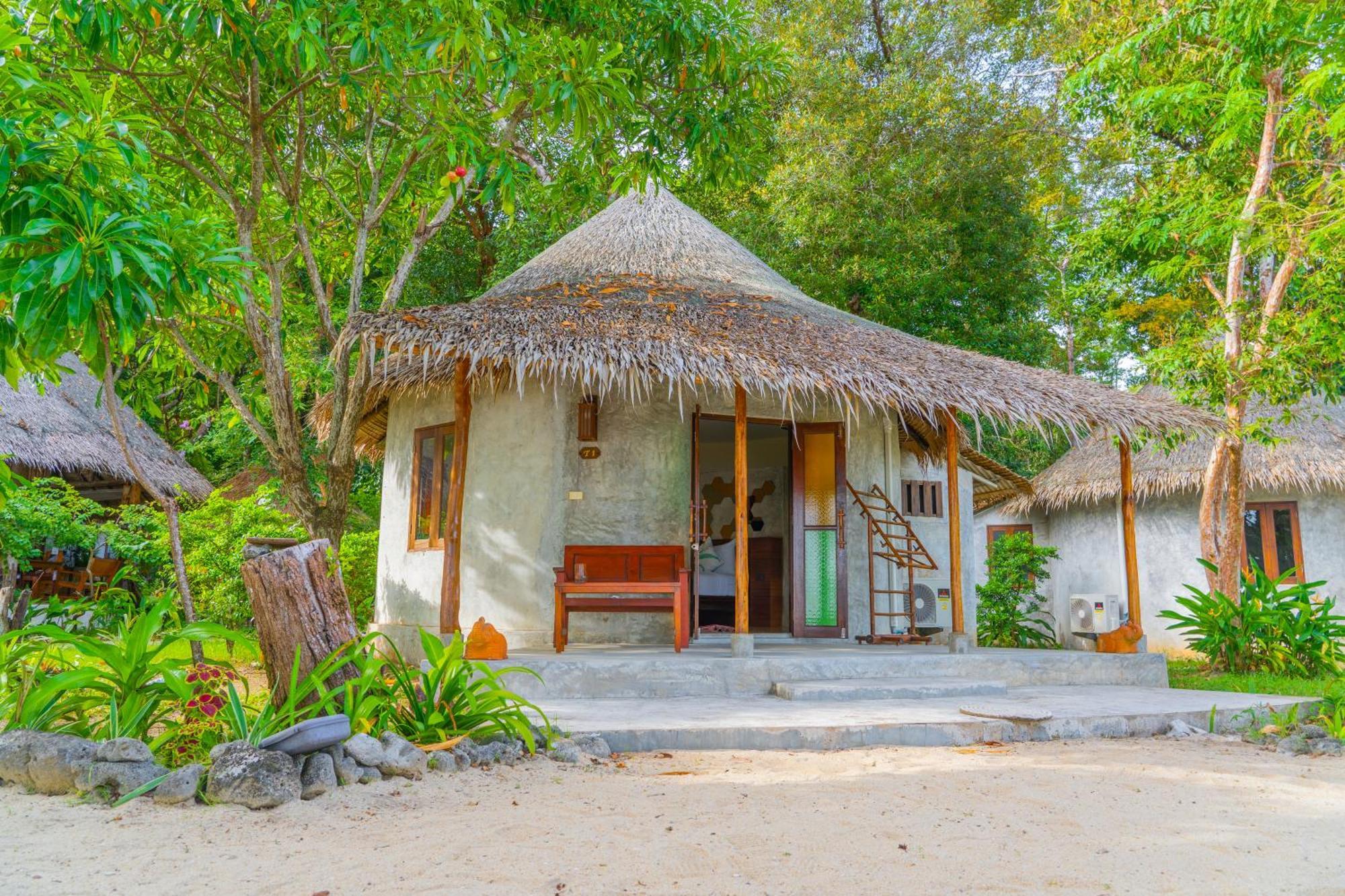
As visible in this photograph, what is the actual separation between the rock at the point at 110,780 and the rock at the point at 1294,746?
5.00 metres

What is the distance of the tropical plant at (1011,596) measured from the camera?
11000mm

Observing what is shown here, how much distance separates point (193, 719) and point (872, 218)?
12473mm

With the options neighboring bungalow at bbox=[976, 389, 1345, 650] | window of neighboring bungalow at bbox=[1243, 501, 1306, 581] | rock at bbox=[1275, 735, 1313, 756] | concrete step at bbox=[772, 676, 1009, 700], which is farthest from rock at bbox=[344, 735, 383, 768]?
window of neighboring bungalow at bbox=[1243, 501, 1306, 581]

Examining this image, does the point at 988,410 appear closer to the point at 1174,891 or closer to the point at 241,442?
the point at 1174,891

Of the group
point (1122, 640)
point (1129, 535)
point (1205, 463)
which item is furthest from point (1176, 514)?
point (1122, 640)

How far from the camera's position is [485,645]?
5848 millimetres

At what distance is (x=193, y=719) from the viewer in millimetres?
3381

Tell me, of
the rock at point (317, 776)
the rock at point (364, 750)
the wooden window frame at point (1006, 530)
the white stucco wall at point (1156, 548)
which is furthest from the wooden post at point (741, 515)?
the wooden window frame at point (1006, 530)

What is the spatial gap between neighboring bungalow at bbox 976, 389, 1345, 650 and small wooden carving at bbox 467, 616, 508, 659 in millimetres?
7348

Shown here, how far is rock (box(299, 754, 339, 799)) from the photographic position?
3113 mm

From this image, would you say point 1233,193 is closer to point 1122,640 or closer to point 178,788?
point 1122,640

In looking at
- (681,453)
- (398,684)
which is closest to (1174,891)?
(398,684)

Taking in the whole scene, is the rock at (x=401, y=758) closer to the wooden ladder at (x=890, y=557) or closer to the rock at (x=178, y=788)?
the rock at (x=178, y=788)

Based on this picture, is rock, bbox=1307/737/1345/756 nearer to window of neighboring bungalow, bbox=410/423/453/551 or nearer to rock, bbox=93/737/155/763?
rock, bbox=93/737/155/763
